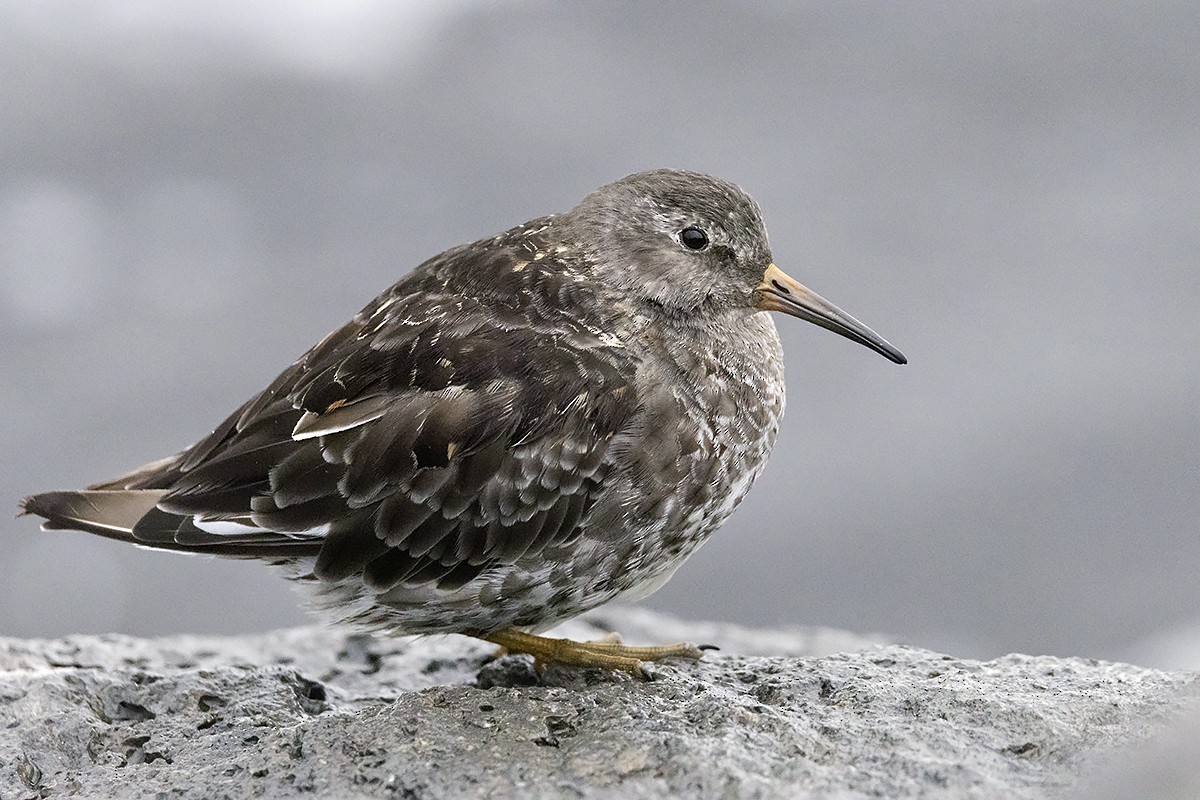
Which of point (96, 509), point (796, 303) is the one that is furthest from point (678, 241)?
point (96, 509)

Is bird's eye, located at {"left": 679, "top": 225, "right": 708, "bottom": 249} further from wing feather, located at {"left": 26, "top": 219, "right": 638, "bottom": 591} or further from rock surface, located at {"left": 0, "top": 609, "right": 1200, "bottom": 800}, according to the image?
rock surface, located at {"left": 0, "top": 609, "right": 1200, "bottom": 800}

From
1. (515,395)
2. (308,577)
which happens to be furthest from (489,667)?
(515,395)

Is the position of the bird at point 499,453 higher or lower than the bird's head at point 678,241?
lower

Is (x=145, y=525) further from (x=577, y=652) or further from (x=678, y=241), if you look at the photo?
(x=678, y=241)

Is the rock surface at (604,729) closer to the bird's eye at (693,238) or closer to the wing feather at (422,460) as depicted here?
the wing feather at (422,460)

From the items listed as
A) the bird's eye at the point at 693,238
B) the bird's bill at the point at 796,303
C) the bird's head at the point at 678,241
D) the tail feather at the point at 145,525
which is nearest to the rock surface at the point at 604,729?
the tail feather at the point at 145,525
